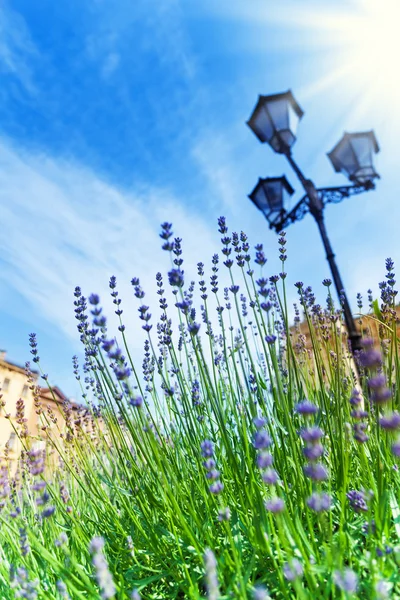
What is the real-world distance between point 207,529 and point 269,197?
464 cm

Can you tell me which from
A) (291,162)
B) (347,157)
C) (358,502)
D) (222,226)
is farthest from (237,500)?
(347,157)

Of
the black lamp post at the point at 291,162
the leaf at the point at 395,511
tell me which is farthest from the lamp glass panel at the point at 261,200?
the leaf at the point at 395,511

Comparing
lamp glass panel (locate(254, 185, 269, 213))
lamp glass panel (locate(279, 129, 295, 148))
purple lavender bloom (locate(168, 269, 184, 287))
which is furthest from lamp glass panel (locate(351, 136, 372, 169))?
purple lavender bloom (locate(168, 269, 184, 287))

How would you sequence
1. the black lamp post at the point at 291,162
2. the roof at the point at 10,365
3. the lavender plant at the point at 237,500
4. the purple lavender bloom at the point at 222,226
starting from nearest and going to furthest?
the lavender plant at the point at 237,500 → the purple lavender bloom at the point at 222,226 → the black lamp post at the point at 291,162 → the roof at the point at 10,365

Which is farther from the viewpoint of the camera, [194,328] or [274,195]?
[274,195]

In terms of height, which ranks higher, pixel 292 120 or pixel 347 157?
pixel 347 157

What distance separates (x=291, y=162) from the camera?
500 centimetres

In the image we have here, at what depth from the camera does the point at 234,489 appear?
1.76 meters

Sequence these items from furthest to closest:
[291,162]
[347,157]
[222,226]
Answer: [347,157] → [291,162] → [222,226]

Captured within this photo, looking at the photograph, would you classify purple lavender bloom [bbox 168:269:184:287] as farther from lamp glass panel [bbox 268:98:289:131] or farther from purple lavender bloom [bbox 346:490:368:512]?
lamp glass panel [bbox 268:98:289:131]

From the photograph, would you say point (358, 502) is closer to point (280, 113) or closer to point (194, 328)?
point (194, 328)

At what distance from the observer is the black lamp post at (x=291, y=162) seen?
5.00 meters

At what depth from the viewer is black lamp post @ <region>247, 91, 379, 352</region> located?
4996mm

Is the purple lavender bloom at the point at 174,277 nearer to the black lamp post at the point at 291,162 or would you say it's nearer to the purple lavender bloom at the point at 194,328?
the purple lavender bloom at the point at 194,328
